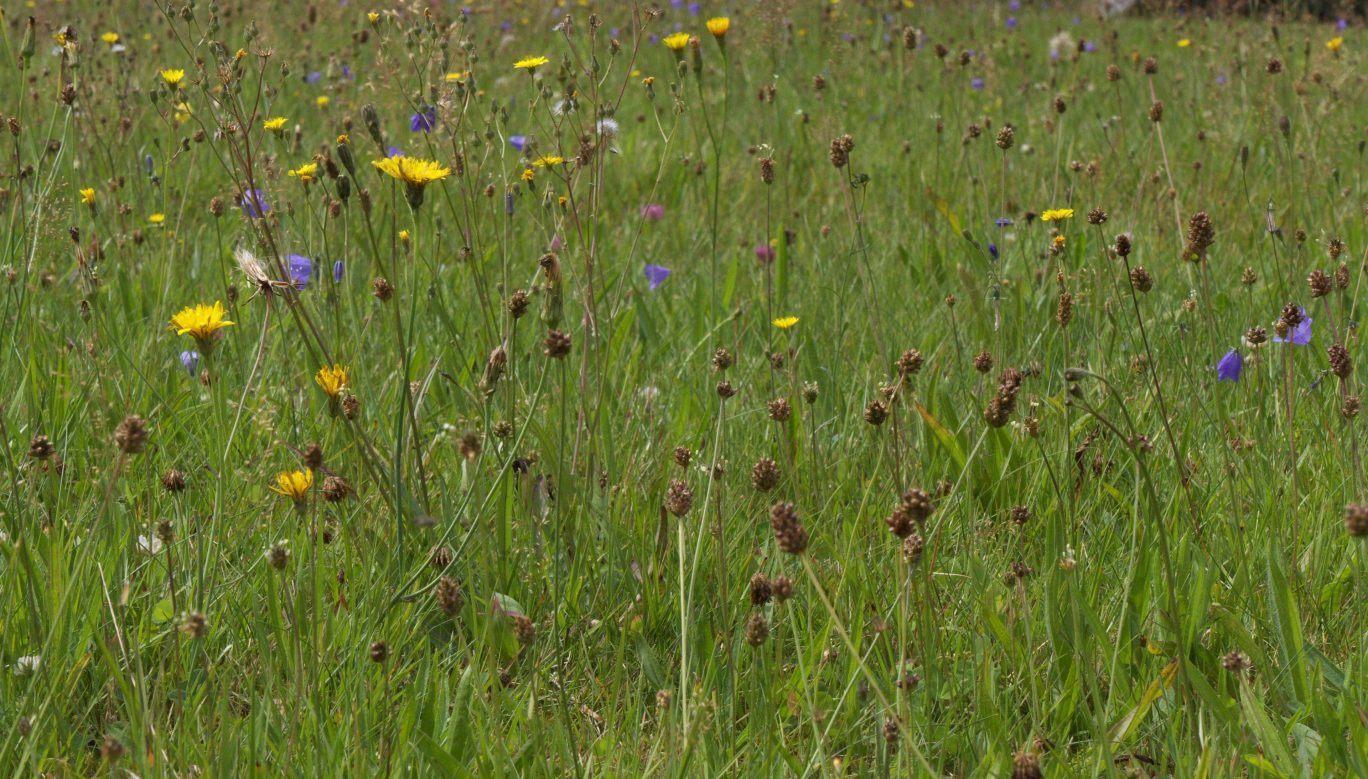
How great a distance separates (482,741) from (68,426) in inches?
36.7

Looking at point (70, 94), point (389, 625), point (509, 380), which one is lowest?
point (389, 625)

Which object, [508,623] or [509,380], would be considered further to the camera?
[509,380]

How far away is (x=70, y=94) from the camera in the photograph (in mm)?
1743

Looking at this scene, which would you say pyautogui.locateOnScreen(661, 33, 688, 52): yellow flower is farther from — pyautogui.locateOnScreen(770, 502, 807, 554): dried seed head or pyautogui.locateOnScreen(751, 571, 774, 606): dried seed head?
pyautogui.locateOnScreen(770, 502, 807, 554): dried seed head

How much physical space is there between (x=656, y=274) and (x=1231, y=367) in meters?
1.20

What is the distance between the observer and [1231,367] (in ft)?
6.70

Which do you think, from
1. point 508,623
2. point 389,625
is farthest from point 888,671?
point 389,625

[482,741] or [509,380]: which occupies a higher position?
[509,380]

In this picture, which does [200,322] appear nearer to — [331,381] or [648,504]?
[331,381]

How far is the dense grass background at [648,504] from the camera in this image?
A: 1.19 m

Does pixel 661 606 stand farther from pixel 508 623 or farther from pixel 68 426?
pixel 68 426

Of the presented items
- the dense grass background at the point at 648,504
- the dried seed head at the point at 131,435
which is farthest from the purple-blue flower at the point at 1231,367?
the dried seed head at the point at 131,435

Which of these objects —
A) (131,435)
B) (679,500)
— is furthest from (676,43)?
(131,435)

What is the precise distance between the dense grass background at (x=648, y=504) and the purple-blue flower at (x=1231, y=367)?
25 millimetres
